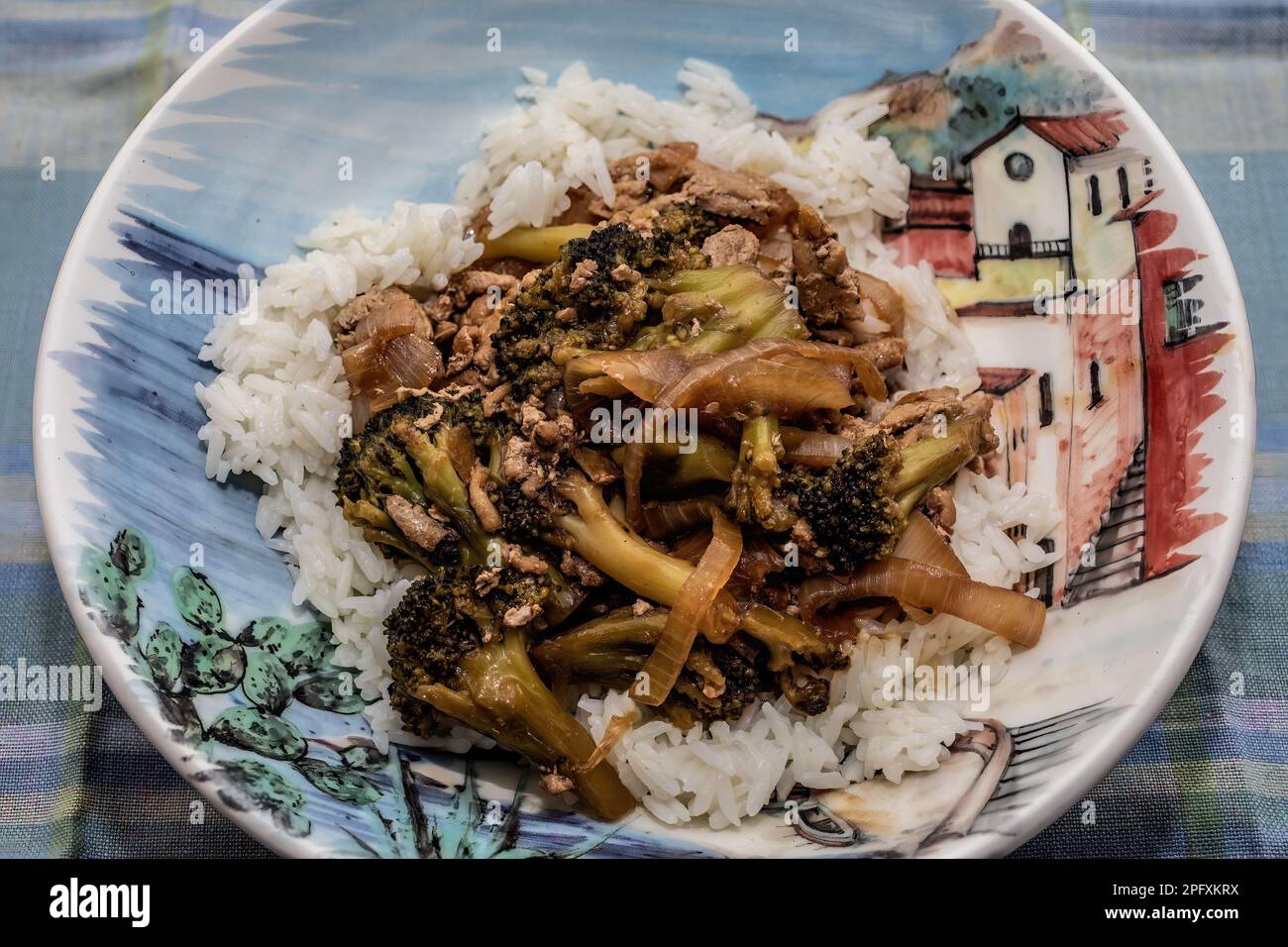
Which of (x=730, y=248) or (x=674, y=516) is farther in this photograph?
(x=730, y=248)

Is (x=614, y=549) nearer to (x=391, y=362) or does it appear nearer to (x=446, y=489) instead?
(x=446, y=489)

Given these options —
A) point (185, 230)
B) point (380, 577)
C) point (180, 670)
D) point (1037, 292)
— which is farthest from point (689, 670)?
point (185, 230)

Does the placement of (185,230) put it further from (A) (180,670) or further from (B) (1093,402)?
(B) (1093,402)

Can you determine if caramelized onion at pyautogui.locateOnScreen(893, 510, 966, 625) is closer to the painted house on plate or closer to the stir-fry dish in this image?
the stir-fry dish

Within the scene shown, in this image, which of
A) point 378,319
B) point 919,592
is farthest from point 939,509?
point 378,319

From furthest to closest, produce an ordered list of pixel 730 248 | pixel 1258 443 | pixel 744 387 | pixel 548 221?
pixel 1258 443
pixel 548 221
pixel 730 248
pixel 744 387

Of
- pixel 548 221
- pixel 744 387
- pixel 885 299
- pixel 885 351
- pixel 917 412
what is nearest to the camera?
pixel 744 387
